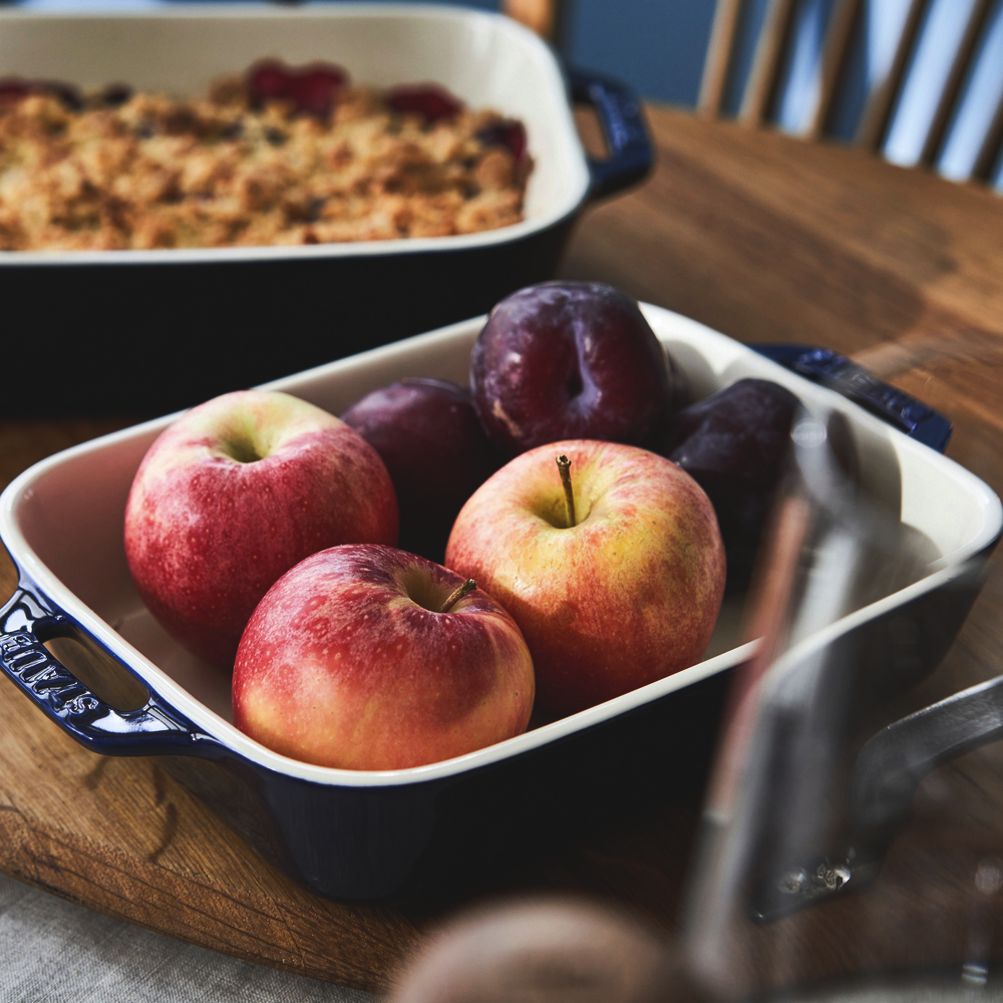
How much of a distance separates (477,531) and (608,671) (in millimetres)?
68

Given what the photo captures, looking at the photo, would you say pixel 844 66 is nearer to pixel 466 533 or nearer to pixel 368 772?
pixel 466 533

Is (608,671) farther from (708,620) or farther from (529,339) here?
(529,339)

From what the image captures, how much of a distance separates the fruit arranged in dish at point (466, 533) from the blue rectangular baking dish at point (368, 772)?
0.07ft

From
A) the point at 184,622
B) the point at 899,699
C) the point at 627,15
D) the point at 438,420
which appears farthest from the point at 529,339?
the point at 627,15

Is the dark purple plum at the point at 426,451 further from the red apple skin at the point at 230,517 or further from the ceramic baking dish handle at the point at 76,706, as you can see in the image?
the ceramic baking dish handle at the point at 76,706

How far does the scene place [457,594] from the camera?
38 centimetres

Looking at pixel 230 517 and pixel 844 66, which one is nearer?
pixel 230 517

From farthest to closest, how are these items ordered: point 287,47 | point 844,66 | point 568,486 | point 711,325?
1. point 844,66
2. point 287,47
3. point 711,325
4. point 568,486

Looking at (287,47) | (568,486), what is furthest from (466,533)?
(287,47)

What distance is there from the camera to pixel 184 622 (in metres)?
0.45

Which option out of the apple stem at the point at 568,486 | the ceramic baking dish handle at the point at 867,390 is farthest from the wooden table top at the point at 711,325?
the apple stem at the point at 568,486

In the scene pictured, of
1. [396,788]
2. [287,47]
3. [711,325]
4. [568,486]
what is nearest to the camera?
[396,788]

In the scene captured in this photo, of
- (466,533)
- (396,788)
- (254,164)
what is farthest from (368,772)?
(254,164)

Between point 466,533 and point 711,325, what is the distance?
0.34m
